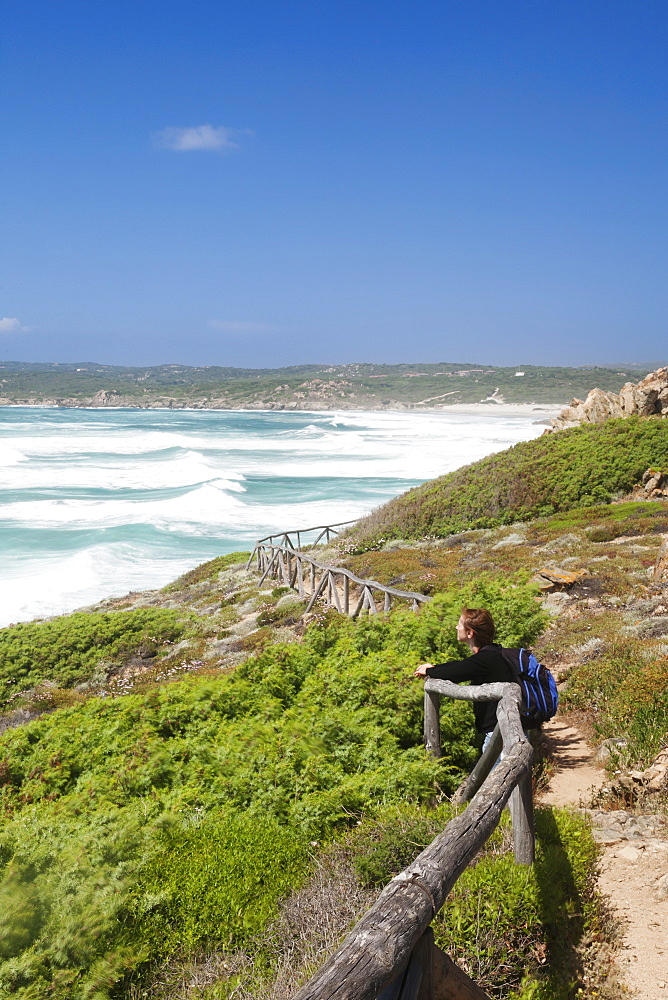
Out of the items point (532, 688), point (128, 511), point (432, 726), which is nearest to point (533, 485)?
point (432, 726)

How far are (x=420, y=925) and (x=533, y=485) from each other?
2355 cm

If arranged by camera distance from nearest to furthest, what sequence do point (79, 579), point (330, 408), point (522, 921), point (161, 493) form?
point (522, 921) < point (79, 579) < point (161, 493) < point (330, 408)

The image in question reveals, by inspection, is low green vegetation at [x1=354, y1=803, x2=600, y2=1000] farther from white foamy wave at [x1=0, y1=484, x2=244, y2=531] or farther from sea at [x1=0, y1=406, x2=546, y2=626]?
white foamy wave at [x1=0, y1=484, x2=244, y2=531]

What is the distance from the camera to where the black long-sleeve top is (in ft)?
15.0

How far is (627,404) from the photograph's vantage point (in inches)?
1195

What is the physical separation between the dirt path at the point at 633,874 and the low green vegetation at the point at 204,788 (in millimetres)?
1065

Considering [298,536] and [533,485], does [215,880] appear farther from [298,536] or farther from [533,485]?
[533,485]

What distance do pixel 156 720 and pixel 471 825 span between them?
186 inches

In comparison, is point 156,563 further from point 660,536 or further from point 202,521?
point 660,536

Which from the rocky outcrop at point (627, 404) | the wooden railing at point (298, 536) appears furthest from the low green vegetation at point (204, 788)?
the rocky outcrop at point (627, 404)

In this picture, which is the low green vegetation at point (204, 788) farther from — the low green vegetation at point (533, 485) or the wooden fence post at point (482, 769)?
the low green vegetation at point (533, 485)

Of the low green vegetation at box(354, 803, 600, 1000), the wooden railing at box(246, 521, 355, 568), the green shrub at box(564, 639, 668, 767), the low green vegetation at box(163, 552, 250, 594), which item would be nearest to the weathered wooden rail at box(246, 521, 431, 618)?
the wooden railing at box(246, 521, 355, 568)

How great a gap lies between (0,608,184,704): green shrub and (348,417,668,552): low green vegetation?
9197 millimetres

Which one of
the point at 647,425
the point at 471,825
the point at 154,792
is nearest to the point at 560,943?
the point at 471,825
